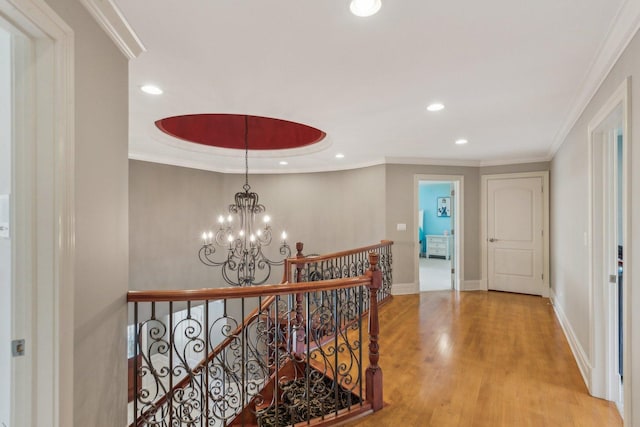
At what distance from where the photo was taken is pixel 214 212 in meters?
6.06

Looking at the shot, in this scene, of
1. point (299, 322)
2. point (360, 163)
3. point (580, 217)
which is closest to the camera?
point (580, 217)

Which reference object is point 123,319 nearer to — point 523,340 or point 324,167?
point 523,340

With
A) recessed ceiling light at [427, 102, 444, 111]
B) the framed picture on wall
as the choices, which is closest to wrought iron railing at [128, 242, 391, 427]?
recessed ceiling light at [427, 102, 444, 111]

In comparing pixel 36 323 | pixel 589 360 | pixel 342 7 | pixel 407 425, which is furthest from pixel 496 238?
pixel 36 323

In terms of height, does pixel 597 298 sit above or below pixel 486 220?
below

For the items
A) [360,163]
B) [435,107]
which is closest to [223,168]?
[360,163]

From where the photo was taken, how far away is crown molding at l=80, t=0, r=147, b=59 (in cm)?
133

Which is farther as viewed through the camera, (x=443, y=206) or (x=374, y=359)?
(x=443, y=206)

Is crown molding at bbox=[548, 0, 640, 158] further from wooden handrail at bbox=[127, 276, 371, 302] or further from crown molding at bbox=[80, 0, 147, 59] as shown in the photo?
crown molding at bbox=[80, 0, 147, 59]

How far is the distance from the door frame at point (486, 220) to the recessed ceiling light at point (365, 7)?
4.76m

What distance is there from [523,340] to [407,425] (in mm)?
2107

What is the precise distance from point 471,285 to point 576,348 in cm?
259

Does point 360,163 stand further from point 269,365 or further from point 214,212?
point 269,365

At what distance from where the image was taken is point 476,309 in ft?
14.3
